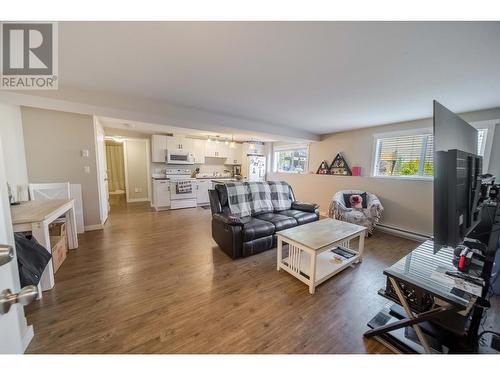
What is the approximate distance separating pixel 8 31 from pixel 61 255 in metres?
2.25

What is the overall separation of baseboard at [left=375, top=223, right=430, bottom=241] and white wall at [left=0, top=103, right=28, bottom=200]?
19.7 ft

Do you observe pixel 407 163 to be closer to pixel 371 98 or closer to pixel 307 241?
pixel 371 98

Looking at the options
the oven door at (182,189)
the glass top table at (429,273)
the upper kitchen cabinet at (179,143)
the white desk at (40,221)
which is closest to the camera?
the glass top table at (429,273)

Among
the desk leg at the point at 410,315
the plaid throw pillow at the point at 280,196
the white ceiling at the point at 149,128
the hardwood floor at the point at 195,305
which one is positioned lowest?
the hardwood floor at the point at 195,305

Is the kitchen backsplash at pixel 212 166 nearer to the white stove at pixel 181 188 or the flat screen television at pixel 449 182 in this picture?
the white stove at pixel 181 188

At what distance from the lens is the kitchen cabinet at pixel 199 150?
576 cm

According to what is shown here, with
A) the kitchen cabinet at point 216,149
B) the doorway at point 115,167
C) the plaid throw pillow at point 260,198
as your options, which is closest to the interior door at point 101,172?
the kitchen cabinet at point 216,149

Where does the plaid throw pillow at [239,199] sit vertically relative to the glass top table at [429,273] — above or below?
above

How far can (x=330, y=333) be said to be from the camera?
4.62 feet

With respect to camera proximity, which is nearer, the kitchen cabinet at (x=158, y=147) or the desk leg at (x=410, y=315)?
the desk leg at (x=410, y=315)

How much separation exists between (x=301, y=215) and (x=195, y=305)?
2068 mm

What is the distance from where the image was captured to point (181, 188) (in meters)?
5.25

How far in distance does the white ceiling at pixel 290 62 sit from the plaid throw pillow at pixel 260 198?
138 cm
